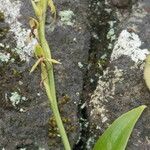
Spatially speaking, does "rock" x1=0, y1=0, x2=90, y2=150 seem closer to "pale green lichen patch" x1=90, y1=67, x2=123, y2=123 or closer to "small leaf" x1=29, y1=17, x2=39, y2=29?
"pale green lichen patch" x1=90, y1=67, x2=123, y2=123

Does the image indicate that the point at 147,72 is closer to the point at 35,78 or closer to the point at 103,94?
the point at 103,94

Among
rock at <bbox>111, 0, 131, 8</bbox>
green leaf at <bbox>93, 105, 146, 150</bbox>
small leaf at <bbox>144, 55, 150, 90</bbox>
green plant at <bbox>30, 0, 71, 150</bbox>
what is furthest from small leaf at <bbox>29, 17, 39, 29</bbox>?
rock at <bbox>111, 0, 131, 8</bbox>

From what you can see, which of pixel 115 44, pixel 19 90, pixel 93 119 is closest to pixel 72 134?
pixel 93 119

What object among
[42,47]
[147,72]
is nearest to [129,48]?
[147,72]

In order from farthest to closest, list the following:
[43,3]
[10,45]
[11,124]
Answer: [10,45]
[11,124]
[43,3]

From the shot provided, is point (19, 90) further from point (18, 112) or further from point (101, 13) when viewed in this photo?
point (101, 13)

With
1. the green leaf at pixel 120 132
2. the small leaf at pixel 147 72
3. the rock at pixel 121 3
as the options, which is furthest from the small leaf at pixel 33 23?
the rock at pixel 121 3
